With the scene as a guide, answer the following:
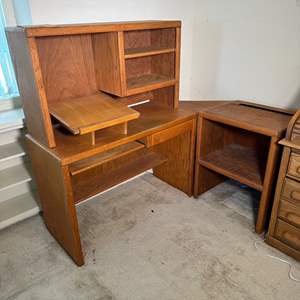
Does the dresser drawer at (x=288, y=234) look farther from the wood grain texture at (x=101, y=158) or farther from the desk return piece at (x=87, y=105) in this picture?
the wood grain texture at (x=101, y=158)

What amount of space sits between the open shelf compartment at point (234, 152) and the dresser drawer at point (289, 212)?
0.74 ft

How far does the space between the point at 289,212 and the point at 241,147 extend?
2.57ft

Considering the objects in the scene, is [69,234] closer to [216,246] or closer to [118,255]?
[118,255]

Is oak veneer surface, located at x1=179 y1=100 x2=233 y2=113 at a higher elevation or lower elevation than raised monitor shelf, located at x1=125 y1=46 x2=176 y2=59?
lower

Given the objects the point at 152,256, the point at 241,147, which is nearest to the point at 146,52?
the point at 241,147

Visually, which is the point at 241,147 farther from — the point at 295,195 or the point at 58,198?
the point at 58,198

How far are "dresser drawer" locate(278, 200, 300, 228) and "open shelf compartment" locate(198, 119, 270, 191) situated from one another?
0.22 meters

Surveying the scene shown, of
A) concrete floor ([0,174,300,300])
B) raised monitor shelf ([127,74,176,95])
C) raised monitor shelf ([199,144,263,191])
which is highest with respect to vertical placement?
raised monitor shelf ([127,74,176,95])

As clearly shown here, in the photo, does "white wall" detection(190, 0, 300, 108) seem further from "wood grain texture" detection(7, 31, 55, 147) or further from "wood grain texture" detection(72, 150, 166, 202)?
"wood grain texture" detection(7, 31, 55, 147)

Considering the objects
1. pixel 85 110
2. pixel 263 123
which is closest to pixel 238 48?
pixel 263 123

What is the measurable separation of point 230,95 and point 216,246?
46.8 inches

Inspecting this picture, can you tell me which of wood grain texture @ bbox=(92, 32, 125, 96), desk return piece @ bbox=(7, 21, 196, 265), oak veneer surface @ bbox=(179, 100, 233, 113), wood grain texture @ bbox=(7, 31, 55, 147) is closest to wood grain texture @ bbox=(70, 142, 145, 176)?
desk return piece @ bbox=(7, 21, 196, 265)

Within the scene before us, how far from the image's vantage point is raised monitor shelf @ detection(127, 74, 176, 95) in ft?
5.81

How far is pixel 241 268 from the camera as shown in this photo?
5.50 feet
